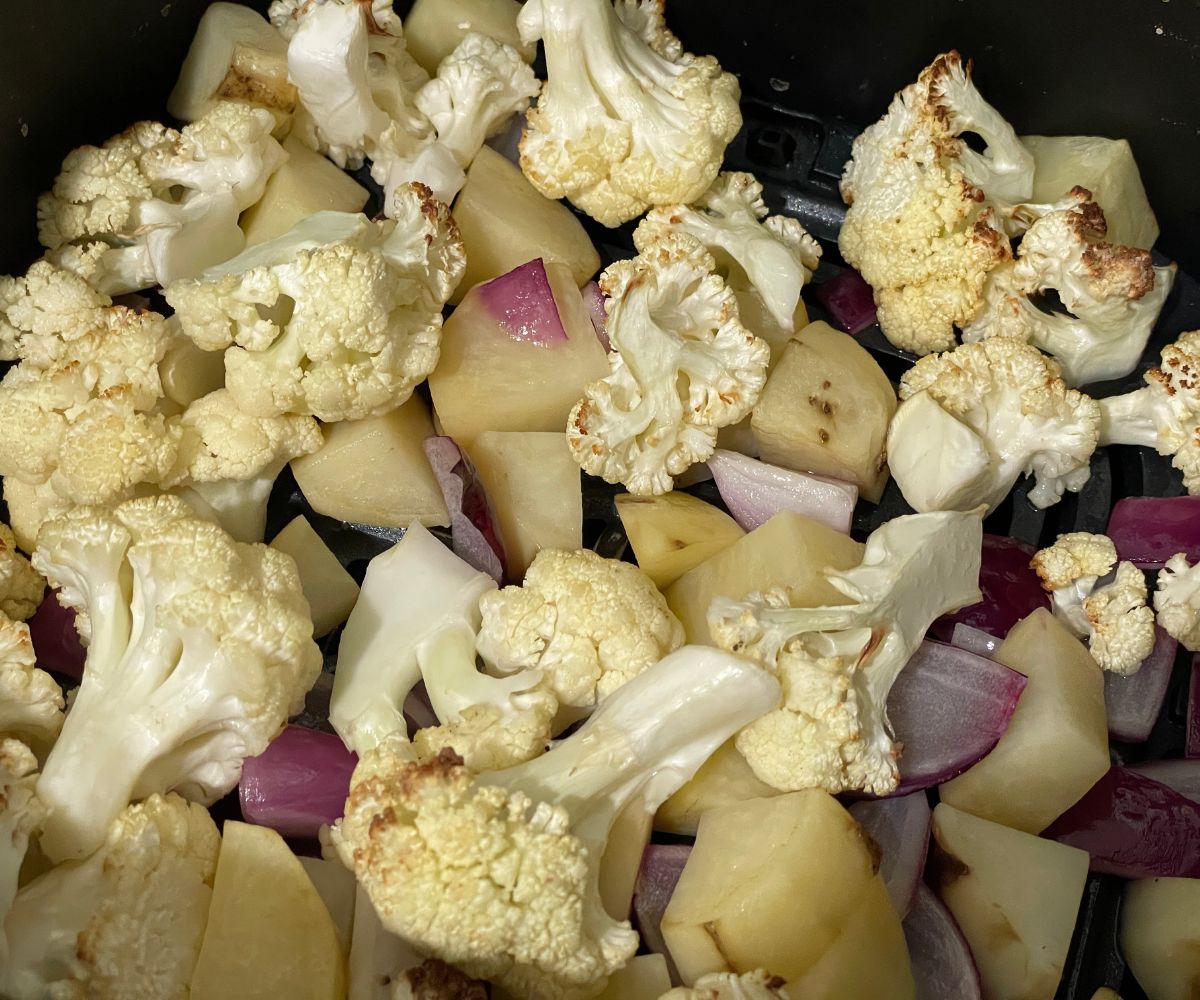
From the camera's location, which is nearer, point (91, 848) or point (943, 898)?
point (91, 848)

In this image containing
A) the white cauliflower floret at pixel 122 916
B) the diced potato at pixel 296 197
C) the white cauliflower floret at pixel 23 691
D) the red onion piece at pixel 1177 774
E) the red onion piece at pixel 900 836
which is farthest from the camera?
the diced potato at pixel 296 197

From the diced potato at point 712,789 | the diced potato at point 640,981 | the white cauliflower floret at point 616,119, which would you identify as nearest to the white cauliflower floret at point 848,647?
the diced potato at point 712,789

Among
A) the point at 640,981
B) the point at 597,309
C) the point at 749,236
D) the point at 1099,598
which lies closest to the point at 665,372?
the point at 597,309

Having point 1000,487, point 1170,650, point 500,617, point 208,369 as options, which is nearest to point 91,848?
point 500,617

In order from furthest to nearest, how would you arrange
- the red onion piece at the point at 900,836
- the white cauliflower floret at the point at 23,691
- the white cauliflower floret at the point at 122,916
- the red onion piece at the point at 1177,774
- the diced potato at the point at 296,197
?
1. the diced potato at the point at 296,197
2. the red onion piece at the point at 1177,774
3. the red onion piece at the point at 900,836
4. the white cauliflower floret at the point at 23,691
5. the white cauliflower floret at the point at 122,916

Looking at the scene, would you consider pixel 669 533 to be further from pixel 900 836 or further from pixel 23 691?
pixel 23 691

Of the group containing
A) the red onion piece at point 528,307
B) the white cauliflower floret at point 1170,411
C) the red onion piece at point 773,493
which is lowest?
the red onion piece at point 773,493

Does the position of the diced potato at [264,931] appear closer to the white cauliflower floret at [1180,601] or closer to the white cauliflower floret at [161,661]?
the white cauliflower floret at [161,661]

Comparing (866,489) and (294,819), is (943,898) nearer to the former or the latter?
(866,489)
